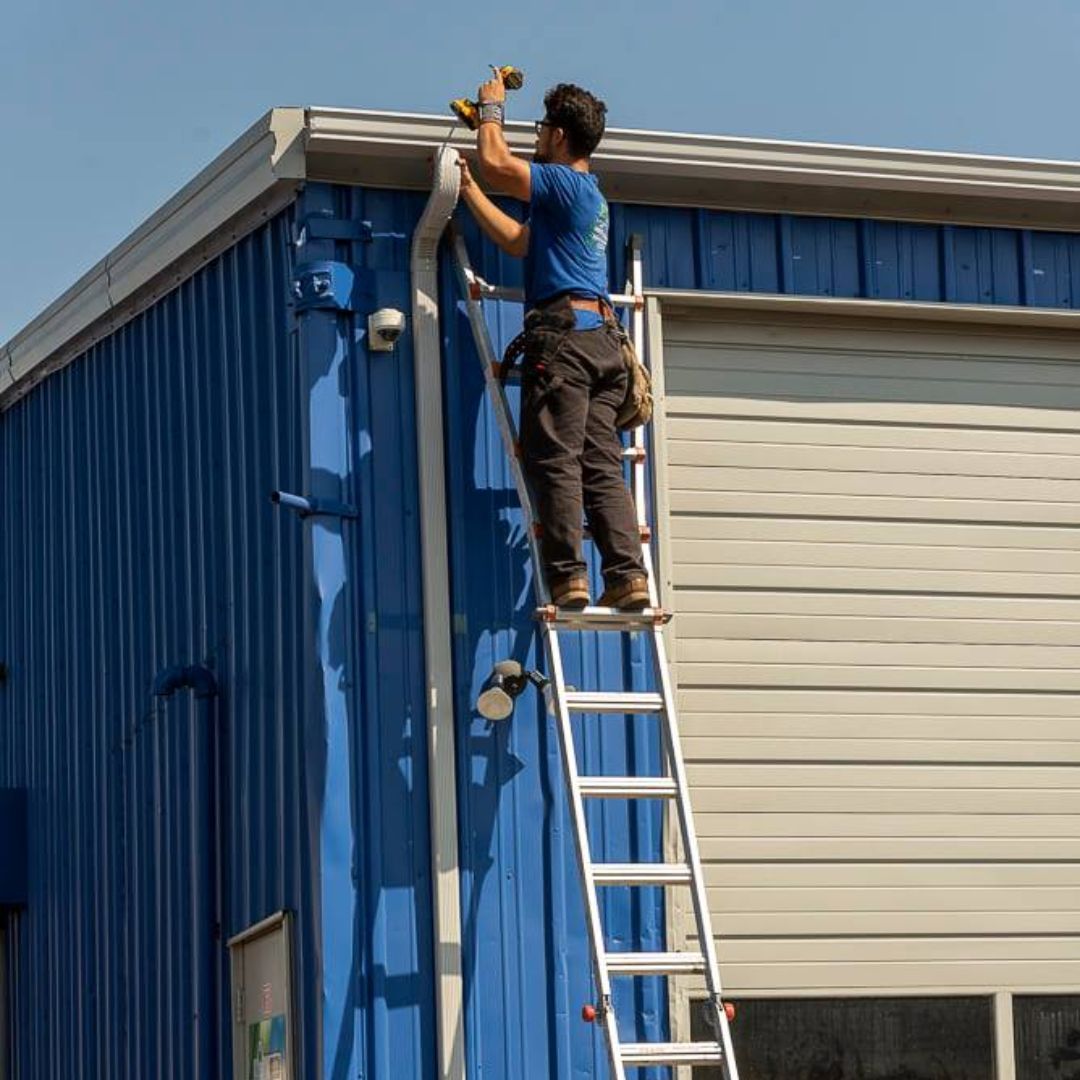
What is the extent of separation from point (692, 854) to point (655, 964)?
1.53 feet

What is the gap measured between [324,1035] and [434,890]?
741 millimetres

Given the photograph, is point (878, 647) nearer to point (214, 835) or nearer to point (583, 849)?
point (583, 849)

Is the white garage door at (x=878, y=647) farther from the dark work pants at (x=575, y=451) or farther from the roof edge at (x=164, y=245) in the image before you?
the roof edge at (x=164, y=245)

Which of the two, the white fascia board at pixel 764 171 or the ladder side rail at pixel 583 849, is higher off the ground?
the white fascia board at pixel 764 171

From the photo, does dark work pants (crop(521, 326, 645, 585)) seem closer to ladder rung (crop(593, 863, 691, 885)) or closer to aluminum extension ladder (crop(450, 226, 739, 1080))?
aluminum extension ladder (crop(450, 226, 739, 1080))

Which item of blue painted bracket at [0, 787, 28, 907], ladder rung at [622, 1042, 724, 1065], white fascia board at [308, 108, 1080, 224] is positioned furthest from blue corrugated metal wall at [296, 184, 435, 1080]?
blue painted bracket at [0, 787, 28, 907]

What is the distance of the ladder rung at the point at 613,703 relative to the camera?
10672 millimetres

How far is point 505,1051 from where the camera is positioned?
1091 cm

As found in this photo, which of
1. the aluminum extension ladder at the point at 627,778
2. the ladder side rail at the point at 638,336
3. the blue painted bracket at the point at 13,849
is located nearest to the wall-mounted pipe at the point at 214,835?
the aluminum extension ladder at the point at 627,778

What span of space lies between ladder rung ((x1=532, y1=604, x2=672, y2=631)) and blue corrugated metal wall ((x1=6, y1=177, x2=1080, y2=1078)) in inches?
22.2

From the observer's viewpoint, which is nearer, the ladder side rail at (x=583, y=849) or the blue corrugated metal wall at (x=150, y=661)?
the ladder side rail at (x=583, y=849)

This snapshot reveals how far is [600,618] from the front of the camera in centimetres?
1081

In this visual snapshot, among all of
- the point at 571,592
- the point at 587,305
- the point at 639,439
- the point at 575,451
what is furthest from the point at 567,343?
the point at 571,592

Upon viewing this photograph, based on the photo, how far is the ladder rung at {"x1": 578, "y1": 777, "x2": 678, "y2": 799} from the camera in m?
10.4
